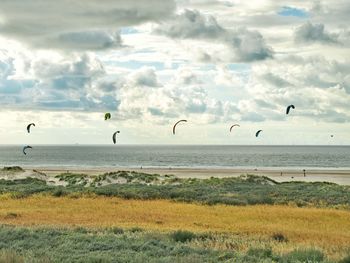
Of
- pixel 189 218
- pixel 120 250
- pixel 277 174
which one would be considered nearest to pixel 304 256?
pixel 120 250

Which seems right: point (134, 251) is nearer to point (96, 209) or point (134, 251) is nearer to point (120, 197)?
point (96, 209)

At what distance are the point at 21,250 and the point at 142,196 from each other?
27504mm

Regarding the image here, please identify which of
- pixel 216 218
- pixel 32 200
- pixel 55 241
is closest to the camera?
pixel 55 241

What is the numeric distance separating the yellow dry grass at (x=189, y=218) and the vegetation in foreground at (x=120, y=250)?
4.41 metres

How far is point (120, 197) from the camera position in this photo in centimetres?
4256

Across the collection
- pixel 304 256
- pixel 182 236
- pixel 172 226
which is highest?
pixel 304 256

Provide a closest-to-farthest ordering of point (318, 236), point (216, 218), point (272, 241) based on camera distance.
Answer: point (272, 241)
point (318, 236)
point (216, 218)

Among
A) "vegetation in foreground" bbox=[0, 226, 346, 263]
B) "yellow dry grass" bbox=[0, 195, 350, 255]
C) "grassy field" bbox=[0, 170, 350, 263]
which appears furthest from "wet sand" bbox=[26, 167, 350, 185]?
"vegetation in foreground" bbox=[0, 226, 346, 263]

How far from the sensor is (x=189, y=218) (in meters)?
29.5

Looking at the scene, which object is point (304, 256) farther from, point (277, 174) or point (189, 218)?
point (277, 174)

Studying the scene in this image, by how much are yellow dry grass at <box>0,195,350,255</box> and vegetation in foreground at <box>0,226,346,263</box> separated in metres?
4.41

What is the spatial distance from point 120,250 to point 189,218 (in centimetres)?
1423

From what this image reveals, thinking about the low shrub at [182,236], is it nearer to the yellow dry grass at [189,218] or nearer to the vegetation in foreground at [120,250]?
the vegetation in foreground at [120,250]

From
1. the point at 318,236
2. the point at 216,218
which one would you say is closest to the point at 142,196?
the point at 216,218
